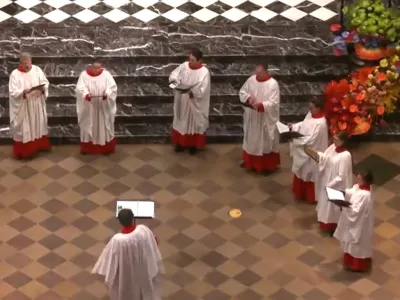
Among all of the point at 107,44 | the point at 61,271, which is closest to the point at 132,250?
the point at 61,271

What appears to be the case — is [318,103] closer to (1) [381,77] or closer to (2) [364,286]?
(1) [381,77]

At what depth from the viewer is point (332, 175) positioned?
42.9 feet

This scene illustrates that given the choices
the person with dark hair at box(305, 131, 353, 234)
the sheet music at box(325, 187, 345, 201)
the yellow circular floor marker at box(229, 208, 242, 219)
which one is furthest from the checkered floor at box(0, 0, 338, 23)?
the sheet music at box(325, 187, 345, 201)

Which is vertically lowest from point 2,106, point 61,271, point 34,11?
point 61,271

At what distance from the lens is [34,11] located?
56.0ft

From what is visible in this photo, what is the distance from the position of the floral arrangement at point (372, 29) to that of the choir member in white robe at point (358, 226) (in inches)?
126

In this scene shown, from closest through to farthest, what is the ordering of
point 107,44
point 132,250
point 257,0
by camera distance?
point 132,250 → point 107,44 → point 257,0

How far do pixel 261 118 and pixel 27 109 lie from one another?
288 cm

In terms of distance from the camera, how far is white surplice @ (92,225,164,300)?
1159 centimetres

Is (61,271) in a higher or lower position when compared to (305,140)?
lower

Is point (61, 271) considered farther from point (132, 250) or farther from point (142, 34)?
point (142, 34)

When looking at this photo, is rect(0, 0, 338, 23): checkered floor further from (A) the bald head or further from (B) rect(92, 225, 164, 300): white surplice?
(B) rect(92, 225, 164, 300): white surplice

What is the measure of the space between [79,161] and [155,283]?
3.25 metres

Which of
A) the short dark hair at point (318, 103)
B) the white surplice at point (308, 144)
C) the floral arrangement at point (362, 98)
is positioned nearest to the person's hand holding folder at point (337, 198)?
the white surplice at point (308, 144)
